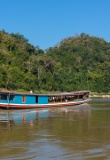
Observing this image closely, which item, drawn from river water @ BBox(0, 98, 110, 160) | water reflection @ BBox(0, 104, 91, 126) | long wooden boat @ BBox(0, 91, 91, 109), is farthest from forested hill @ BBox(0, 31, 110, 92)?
river water @ BBox(0, 98, 110, 160)

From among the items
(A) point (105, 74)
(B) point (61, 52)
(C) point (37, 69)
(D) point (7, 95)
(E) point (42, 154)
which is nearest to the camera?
(E) point (42, 154)

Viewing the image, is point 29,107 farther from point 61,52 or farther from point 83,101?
point 61,52

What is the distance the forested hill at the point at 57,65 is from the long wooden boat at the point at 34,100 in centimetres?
1662

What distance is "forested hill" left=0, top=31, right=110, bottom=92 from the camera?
202 ft

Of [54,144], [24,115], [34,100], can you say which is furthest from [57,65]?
[54,144]

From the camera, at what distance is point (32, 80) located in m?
65.9

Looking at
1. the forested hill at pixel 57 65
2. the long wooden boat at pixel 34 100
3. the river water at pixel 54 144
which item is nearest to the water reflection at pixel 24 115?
the long wooden boat at pixel 34 100

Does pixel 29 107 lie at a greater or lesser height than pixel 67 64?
lesser

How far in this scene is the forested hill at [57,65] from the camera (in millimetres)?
61584

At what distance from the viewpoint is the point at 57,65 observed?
8800 cm

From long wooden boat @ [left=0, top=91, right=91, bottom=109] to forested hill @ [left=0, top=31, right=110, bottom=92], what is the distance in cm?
1662

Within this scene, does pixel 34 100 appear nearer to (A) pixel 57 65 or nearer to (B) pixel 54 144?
(B) pixel 54 144

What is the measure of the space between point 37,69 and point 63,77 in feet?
54.3

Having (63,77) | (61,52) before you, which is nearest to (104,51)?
(61,52)
